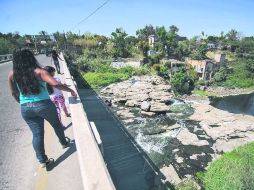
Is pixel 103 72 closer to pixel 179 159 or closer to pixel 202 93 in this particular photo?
pixel 202 93

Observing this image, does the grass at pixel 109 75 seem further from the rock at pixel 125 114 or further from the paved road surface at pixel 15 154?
the paved road surface at pixel 15 154

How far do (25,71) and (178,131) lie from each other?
20.1 m

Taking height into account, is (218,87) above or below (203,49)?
below

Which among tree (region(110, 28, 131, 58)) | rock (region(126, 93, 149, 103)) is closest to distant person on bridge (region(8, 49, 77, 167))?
rock (region(126, 93, 149, 103))

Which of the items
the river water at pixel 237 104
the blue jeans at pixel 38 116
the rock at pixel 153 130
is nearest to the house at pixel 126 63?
the river water at pixel 237 104

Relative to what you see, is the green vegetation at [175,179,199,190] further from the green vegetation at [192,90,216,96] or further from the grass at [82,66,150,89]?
the green vegetation at [192,90,216,96]

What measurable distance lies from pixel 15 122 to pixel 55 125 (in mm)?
3322

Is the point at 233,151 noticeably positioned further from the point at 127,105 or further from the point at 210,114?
the point at 127,105

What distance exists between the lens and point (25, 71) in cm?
347

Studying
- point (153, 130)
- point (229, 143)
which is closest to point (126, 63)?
point (153, 130)

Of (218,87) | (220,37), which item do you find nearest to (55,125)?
(218,87)

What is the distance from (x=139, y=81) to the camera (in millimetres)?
42125

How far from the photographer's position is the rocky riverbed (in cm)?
1727

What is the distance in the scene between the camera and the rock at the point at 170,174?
14.4 m
